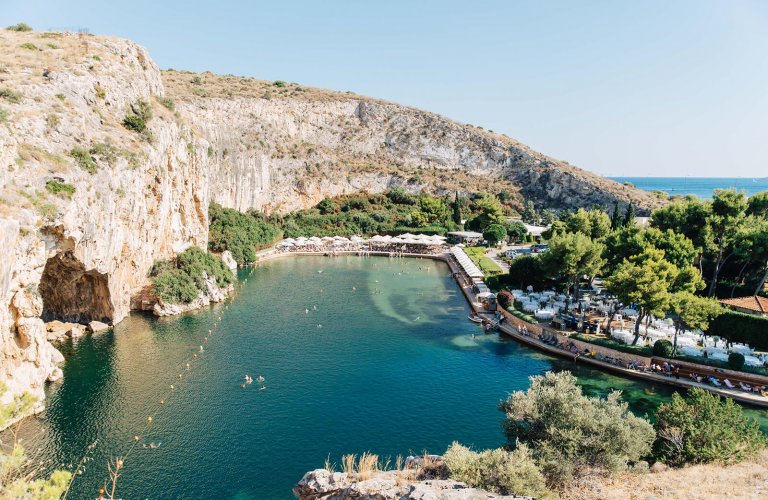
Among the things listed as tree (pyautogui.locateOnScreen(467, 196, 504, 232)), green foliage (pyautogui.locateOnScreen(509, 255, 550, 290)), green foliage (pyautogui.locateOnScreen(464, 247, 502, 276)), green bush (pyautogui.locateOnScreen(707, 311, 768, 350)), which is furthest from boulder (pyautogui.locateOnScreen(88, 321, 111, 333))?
tree (pyautogui.locateOnScreen(467, 196, 504, 232))

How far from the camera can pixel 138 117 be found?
114 feet

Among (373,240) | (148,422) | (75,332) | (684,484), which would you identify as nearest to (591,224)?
(373,240)

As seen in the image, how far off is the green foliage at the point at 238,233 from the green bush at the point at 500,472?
44125 millimetres

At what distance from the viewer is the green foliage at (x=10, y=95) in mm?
25250

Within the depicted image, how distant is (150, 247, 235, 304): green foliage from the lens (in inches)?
1369

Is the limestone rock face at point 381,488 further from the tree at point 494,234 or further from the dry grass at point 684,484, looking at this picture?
the tree at point 494,234

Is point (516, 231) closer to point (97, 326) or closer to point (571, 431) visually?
point (97, 326)

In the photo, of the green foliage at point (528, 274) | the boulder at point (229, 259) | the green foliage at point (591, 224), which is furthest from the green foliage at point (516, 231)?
the boulder at point (229, 259)

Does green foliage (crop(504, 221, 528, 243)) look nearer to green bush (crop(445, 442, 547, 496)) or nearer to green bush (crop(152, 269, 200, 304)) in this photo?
green bush (crop(152, 269, 200, 304))

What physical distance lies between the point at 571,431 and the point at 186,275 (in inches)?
1264

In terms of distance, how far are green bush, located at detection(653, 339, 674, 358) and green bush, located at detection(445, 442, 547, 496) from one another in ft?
52.5

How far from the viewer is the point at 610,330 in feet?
93.2

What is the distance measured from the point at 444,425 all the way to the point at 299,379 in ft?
26.5

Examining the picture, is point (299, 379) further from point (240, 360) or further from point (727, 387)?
point (727, 387)
